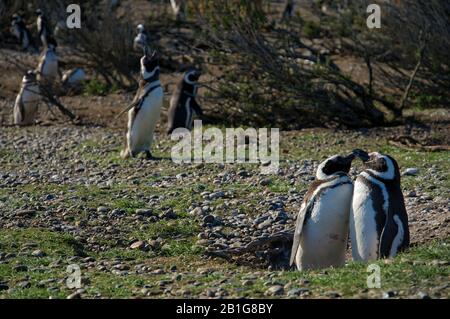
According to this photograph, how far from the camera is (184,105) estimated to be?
1252cm

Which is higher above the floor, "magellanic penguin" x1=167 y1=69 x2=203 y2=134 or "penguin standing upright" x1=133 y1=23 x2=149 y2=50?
"penguin standing upright" x1=133 y1=23 x2=149 y2=50

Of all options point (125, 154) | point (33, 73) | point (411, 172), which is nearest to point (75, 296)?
point (411, 172)

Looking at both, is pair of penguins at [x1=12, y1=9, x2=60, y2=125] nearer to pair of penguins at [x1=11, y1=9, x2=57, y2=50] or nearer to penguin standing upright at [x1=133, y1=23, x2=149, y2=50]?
pair of penguins at [x1=11, y1=9, x2=57, y2=50]

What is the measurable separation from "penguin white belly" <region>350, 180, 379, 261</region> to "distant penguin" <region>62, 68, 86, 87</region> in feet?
32.6

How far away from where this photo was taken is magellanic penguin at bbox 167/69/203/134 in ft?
40.7

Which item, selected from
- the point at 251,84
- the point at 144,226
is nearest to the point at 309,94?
the point at 251,84

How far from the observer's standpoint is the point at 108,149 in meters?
11.5

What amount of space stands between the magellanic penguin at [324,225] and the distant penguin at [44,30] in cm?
1241

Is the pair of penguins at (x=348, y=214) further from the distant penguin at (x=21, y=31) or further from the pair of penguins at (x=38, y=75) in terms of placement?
the distant penguin at (x=21, y=31)

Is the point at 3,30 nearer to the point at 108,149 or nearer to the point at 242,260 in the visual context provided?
the point at 108,149

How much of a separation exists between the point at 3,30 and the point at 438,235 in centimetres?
1490

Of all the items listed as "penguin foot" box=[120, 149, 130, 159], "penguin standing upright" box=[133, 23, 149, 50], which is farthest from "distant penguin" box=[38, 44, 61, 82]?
"penguin foot" box=[120, 149, 130, 159]

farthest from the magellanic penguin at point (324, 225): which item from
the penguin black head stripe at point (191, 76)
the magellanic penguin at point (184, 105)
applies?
the penguin black head stripe at point (191, 76)

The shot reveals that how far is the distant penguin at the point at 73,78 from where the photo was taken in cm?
1594
